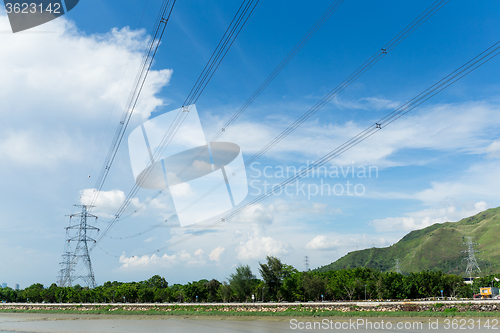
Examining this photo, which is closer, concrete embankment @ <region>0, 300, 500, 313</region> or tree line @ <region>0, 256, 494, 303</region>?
concrete embankment @ <region>0, 300, 500, 313</region>

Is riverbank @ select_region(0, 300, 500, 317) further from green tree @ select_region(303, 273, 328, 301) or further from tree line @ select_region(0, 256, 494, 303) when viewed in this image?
green tree @ select_region(303, 273, 328, 301)

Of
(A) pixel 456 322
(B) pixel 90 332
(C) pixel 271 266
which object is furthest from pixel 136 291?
(A) pixel 456 322

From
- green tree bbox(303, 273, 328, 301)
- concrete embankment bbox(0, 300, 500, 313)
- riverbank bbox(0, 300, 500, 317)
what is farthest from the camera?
green tree bbox(303, 273, 328, 301)

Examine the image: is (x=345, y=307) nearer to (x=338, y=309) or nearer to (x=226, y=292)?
(x=338, y=309)

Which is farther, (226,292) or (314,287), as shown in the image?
(226,292)

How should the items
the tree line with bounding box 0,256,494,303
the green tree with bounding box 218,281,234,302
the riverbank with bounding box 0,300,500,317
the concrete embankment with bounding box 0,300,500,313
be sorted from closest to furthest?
the riverbank with bounding box 0,300,500,317, the concrete embankment with bounding box 0,300,500,313, the tree line with bounding box 0,256,494,303, the green tree with bounding box 218,281,234,302

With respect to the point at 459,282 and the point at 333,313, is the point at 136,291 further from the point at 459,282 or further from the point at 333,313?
the point at 459,282

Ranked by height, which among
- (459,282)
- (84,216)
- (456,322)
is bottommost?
(459,282)

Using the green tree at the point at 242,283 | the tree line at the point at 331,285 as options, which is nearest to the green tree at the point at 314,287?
the tree line at the point at 331,285

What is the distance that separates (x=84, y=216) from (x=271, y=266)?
4834cm

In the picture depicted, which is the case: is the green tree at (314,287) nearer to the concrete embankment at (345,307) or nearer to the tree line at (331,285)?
the tree line at (331,285)

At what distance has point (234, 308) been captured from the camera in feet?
238

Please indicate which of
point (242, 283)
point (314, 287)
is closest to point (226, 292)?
point (242, 283)

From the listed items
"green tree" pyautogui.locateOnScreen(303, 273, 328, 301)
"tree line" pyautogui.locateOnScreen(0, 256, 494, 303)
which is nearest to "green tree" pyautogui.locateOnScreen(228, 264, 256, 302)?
"tree line" pyautogui.locateOnScreen(0, 256, 494, 303)
